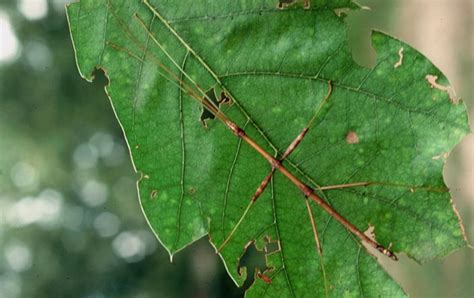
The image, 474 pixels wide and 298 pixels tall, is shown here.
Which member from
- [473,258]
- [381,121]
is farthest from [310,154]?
[473,258]

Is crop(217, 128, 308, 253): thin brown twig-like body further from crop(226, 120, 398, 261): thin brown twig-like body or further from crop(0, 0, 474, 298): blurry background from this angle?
crop(0, 0, 474, 298): blurry background

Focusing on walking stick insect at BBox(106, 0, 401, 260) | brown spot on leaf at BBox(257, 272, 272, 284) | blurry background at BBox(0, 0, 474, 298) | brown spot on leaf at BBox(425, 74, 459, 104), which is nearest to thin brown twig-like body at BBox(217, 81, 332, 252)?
walking stick insect at BBox(106, 0, 401, 260)

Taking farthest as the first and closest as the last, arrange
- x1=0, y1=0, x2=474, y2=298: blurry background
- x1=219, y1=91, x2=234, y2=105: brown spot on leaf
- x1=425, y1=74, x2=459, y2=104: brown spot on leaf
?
x1=0, y1=0, x2=474, y2=298: blurry background
x1=219, y1=91, x2=234, y2=105: brown spot on leaf
x1=425, y1=74, x2=459, y2=104: brown spot on leaf

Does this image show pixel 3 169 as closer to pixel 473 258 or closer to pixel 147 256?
pixel 147 256

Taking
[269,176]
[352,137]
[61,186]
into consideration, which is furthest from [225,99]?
[61,186]

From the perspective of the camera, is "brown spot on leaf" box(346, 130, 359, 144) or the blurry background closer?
"brown spot on leaf" box(346, 130, 359, 144)
